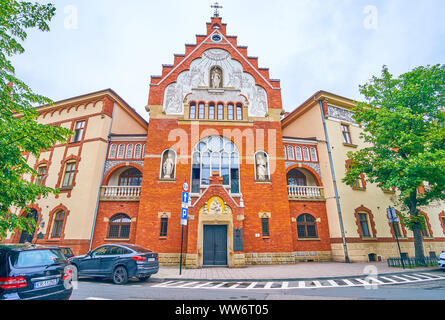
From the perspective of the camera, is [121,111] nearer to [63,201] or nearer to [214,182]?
[63,201]

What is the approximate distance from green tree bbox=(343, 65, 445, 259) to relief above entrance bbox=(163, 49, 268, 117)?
28.7 feet

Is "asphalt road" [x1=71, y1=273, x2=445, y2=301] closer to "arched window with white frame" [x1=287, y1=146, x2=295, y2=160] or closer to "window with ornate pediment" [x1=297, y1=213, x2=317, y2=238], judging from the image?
"window with ornate pediment" [x1=297, y1=213, x2=317, y2=238]

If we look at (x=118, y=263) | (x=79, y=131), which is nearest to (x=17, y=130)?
(x=118, y=263)

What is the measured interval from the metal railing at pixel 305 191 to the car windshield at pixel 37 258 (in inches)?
636

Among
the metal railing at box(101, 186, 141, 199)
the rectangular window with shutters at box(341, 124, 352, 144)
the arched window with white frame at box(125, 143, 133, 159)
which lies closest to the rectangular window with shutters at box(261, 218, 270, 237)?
the metal railing at box(101, 186, 141, 199)

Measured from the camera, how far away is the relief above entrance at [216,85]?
1912cm

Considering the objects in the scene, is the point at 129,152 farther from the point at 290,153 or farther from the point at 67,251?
the point at 290,153

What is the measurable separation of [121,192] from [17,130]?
11.9 metres

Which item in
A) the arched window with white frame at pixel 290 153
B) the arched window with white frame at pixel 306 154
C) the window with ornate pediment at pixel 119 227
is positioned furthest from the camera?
the arched window with white frame at pixel 306 154

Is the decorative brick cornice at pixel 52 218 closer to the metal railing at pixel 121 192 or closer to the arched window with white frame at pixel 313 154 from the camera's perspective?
the metal railing at pixel 121 192

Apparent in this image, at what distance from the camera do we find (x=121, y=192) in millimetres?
17562

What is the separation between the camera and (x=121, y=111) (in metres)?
21.5

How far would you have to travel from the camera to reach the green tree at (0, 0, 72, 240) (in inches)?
253

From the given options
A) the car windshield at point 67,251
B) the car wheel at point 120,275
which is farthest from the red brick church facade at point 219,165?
the car wheel at point 120,275
